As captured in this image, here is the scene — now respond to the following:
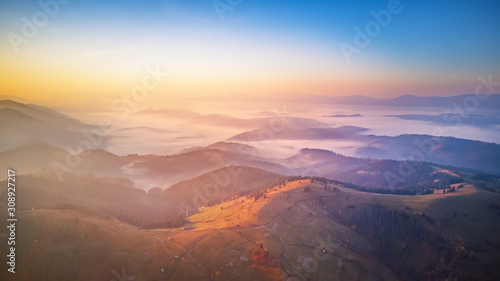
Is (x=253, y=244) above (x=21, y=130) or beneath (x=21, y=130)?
beneath

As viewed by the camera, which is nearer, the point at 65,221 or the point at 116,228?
the point at 65,221

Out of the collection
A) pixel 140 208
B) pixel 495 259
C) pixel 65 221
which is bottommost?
pixel 140 208

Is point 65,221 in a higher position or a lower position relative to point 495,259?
higher

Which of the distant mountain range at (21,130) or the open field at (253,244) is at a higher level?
the distant mountain range at (21,130)

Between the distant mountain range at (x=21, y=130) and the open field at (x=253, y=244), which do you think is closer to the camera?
the open field at (x=253, y=244)

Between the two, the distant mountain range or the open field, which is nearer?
the open field

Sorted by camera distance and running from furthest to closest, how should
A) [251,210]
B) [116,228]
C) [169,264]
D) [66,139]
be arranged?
[66,139], [251,210], [116,228], [169,264]

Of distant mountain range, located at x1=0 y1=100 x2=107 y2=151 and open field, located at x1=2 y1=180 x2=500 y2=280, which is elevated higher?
distant mountain range, located at x1=0 y1=100 x2=107 y2=151

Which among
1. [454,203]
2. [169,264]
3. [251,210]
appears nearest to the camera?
[169,264]

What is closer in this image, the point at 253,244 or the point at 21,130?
the point at 253,244

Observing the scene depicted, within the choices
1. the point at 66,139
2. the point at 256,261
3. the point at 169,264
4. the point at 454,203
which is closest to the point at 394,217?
the point at 454,203

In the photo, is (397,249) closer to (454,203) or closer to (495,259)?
(495,259)
